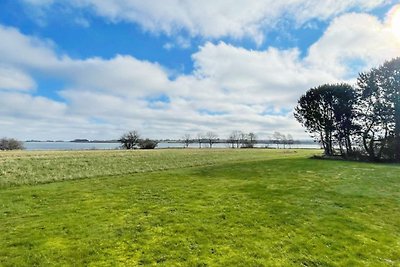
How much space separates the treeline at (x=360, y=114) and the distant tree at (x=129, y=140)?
257ft

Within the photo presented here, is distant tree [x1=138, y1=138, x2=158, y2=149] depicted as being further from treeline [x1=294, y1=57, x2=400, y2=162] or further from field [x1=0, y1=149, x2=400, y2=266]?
field [x1=0, y1=149, x2=400, y2=266]

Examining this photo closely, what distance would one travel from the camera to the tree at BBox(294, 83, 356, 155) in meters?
48.2

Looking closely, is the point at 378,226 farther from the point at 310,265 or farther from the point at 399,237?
the point at 310,265

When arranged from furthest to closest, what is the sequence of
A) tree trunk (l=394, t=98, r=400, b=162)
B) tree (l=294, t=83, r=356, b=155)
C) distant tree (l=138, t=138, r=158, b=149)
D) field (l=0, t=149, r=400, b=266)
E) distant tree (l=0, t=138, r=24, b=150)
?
1. distant tree (l=138, t=138, r=158, b=149)
2. distant tree (l=0, t=138, r=24, b=150)
3. tree (l=294, t=83, r=356, b=155)
4. tree trunk (l=394, t=98, r=400, b=162)
5. field (l=0, t=149, r=400, b=266)

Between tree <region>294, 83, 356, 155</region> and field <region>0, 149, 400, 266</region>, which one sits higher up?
tree <region>294, 83, 356, 155</region>

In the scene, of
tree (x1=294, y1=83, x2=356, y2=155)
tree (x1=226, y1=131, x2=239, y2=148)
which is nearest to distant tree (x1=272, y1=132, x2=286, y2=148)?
tree (x1=226, y1=131, x2=239, y2=148)

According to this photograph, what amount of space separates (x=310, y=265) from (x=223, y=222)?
4291 mm

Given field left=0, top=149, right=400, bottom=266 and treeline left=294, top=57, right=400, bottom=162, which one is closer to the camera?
field left=0, top=149, right=400, bottom=266

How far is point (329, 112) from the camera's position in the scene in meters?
51.5

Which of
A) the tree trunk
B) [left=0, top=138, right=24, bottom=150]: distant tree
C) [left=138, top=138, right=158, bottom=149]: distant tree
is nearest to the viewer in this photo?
the tree trunk

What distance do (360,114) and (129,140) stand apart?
296 feet

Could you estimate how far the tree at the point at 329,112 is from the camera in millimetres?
48156

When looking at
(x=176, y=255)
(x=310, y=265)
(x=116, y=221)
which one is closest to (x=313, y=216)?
(x=310, y=265)

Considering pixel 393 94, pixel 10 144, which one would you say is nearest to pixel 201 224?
pixel 393 94
